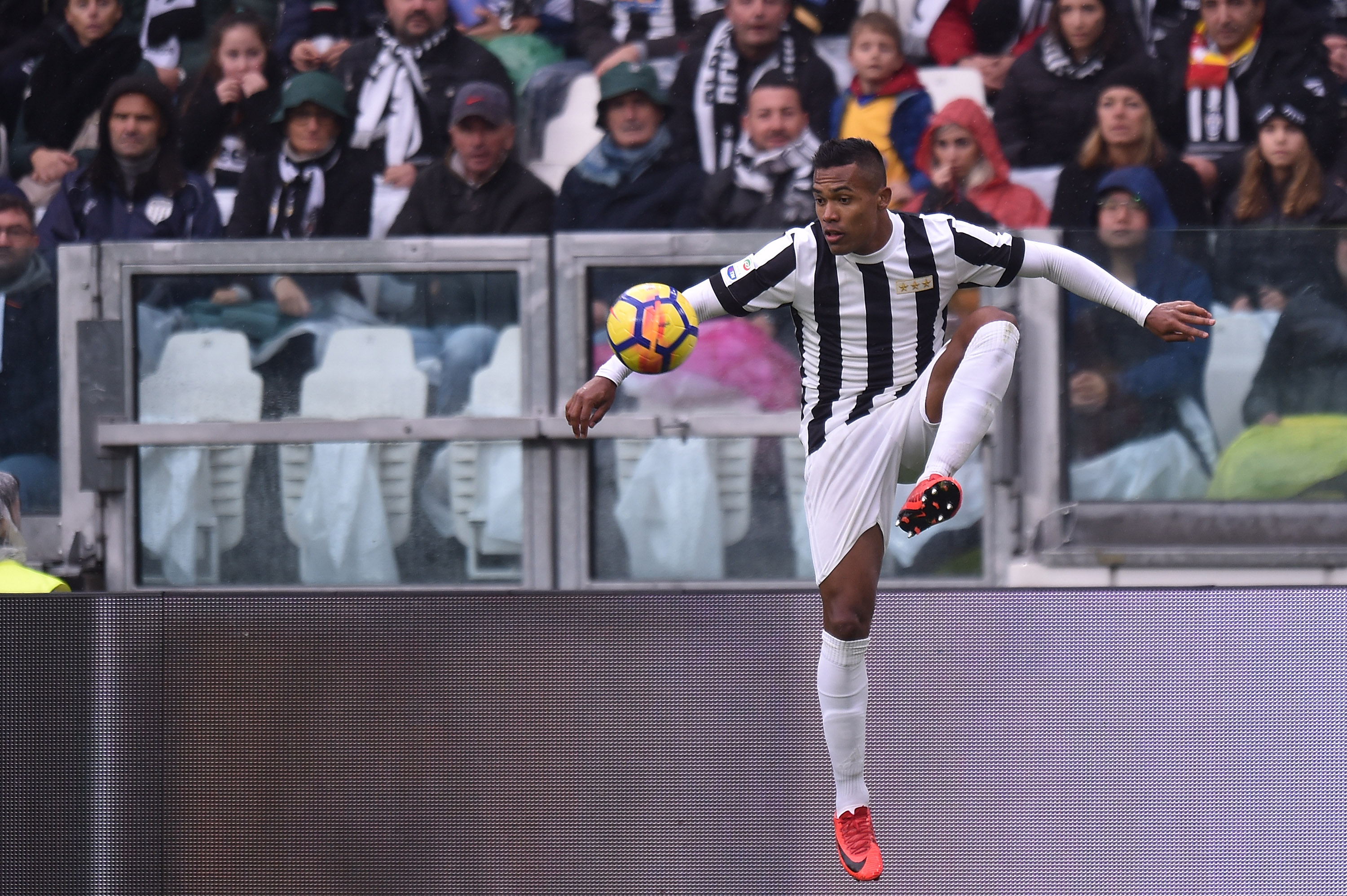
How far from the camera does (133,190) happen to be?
6.38 meters

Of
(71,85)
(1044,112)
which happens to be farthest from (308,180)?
(1044,112)

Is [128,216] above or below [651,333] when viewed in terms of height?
above

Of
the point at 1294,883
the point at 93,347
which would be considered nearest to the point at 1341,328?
the point at 1294,883

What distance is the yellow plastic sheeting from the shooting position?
16.9 feet

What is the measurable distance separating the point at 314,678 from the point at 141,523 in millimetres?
1842

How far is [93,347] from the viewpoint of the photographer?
18.6 feet

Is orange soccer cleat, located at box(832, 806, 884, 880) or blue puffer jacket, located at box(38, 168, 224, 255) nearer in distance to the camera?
orange soccer cleat, located at box(832, 806, 884, 880)

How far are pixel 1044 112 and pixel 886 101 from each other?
662 mm

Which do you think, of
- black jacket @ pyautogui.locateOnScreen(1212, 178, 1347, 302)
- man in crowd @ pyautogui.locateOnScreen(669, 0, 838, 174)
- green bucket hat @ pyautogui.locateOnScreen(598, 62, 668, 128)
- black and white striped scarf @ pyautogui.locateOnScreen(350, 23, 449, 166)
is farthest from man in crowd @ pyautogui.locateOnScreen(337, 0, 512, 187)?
black jacket @ pyautogui.locateOnScreen(1212, 178, 1347, 302)

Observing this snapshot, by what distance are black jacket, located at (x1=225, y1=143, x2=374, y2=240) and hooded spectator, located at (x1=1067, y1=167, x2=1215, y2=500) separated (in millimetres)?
3023

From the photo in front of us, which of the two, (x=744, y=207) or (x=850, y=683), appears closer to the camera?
(x=850, y=683)

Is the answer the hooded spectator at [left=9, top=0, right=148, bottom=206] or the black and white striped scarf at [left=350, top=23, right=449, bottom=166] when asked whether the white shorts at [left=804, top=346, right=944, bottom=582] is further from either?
the hooded spectator at [left=9, top=0, right=148, bottom=206]

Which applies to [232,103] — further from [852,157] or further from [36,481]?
[852,157]

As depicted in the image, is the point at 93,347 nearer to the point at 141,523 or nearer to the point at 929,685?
the point at 141,523
